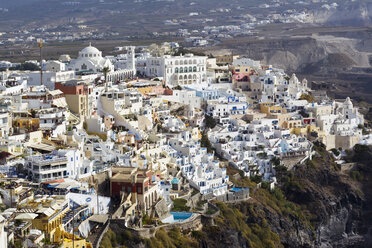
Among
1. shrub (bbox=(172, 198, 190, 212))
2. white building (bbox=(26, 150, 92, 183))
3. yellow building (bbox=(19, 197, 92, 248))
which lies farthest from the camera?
shrub (bbox=(172, 198, 190, 212))

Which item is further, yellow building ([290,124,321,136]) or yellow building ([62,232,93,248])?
yellow building ([290,124,321,136])

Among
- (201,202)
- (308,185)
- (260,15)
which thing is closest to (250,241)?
(201,202)

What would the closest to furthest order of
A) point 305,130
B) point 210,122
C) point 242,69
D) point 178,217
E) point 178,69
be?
point 178,217 → point 210,122 → point 305,130 → point 178,69 → point 242,69

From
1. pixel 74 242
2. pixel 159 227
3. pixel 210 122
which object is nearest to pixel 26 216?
pixel 74 242

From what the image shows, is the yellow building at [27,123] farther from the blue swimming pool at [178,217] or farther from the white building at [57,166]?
the blue swimming pool at [178,217]

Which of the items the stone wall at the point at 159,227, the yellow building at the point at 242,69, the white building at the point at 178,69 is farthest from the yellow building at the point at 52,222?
the yellow building at the point at 242,69

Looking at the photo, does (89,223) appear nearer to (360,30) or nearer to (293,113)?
(293,113)

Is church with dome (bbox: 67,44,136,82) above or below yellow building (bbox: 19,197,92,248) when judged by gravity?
above

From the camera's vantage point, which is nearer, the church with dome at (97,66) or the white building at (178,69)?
the church with dome at (97,66)

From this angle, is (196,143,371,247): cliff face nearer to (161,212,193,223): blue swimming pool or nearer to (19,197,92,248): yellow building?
(161,212,193,223): blue swimming pool

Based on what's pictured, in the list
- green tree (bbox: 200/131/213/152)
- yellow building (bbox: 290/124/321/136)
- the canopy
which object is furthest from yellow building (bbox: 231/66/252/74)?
the canopy

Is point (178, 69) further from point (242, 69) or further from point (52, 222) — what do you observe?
point (52, 222)
